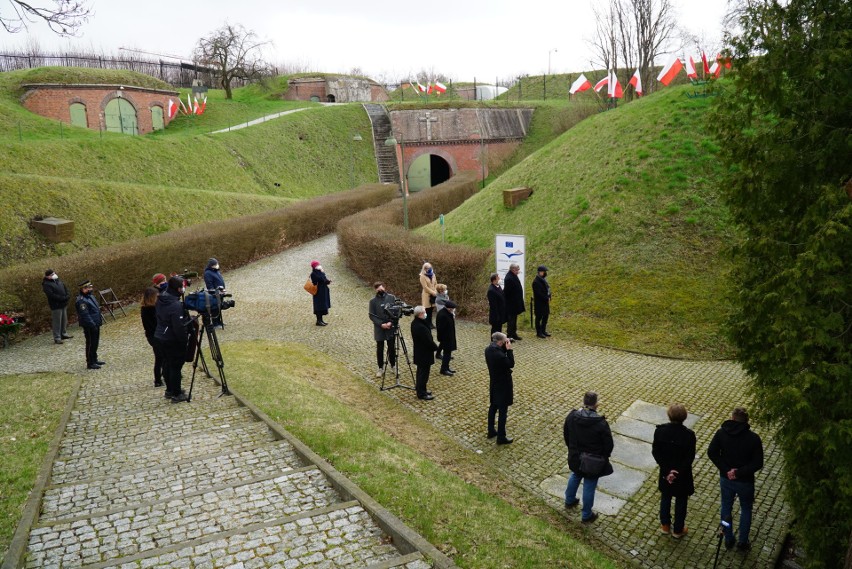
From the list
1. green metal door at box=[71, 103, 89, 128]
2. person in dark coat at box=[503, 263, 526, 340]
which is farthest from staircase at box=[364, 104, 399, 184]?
person in dark coat at box=[503, 263, 526, 340]

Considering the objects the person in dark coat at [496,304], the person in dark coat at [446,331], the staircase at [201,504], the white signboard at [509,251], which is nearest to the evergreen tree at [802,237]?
→ the staircase at [201,504]

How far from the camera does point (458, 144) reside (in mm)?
46281

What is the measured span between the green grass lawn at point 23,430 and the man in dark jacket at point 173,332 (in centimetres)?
161

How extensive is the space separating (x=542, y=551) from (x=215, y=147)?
120ft

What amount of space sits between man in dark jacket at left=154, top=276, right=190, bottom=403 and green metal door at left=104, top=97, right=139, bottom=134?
39.8m

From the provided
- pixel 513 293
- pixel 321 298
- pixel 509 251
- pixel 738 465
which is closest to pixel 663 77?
pixel 509 251

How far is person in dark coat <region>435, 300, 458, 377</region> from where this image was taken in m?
11.2

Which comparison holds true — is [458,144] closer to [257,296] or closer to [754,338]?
[257,296]

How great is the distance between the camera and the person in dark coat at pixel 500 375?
338 inches

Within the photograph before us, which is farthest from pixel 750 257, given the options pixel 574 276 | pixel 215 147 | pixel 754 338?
pixel 215 147

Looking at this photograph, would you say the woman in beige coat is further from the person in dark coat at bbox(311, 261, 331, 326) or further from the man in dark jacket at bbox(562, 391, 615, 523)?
the man in dark jacket at bbox(562, 391, 615, 523)

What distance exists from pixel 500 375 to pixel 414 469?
2099 mm

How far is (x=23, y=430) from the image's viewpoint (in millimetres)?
8266

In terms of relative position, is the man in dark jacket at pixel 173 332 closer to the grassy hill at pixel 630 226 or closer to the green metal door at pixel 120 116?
the grassy hill at pixel 630 226
